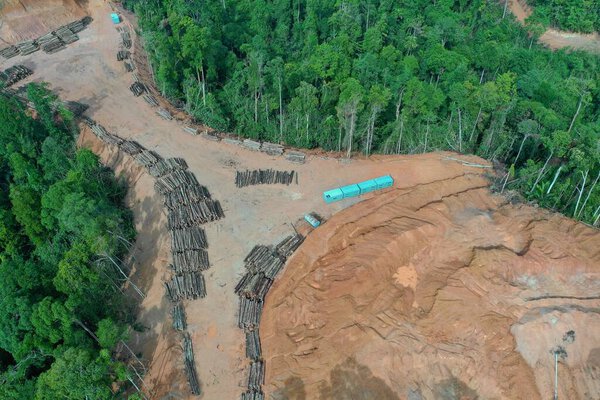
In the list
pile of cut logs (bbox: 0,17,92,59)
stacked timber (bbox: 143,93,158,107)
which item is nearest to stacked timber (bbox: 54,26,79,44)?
pile of cut logs (bbox: 0,17,92,59)

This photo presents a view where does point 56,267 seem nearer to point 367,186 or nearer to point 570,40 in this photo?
point 367,186

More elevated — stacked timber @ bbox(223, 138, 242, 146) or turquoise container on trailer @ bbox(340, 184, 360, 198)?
stacked timber @ bbox(223, 138, 242, 146)

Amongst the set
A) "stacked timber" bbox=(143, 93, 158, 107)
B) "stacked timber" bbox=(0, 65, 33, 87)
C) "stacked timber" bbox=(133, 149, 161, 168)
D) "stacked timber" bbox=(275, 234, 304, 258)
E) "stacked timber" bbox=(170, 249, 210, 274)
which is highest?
"stacked timber" bbox=(0, 65, 33, 87)

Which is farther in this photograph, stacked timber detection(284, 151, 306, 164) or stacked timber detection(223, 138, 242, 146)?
stacked timber detection(223, 138, 242, 146)

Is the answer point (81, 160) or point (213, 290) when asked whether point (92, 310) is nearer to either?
point (213, 290)

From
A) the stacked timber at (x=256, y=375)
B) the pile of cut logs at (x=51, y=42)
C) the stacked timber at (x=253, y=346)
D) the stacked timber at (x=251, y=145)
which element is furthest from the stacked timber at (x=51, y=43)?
the stacked timber at (x=256, y=375)

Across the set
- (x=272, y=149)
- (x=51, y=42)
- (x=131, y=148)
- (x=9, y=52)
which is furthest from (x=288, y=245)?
(x=9, y=52)

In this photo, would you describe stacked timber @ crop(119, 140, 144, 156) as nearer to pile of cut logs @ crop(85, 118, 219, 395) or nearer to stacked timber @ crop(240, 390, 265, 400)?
pile of cut logs @ crop(85, 118, 219, 395)
